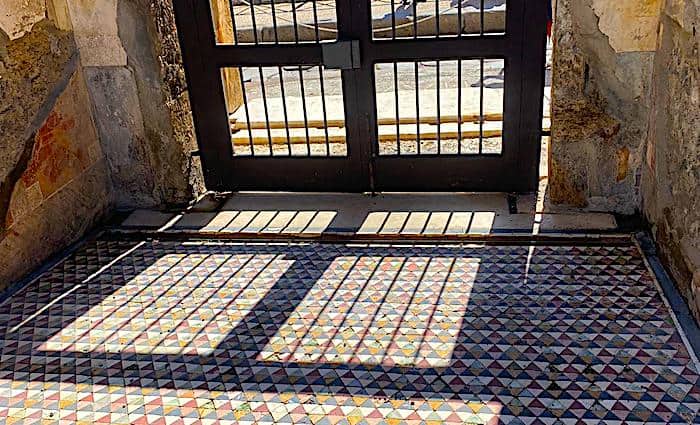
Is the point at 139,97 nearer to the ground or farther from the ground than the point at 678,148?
farther from the ground

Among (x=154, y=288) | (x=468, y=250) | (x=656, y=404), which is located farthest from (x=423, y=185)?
(x=656, y=404)

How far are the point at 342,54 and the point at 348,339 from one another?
1411 mm

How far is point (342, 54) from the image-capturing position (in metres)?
3.16

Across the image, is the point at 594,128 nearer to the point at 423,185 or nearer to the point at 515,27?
the point at 515,27

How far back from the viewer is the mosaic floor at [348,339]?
2.07 metres

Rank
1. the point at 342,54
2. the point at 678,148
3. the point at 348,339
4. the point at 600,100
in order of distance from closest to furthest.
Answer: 1. the point at 348,339
2. the point at 678,148
3. the point at 600,100
4. the point at 342,54

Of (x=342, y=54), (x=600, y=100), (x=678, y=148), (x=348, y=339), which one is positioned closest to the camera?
(x=348, y=339)

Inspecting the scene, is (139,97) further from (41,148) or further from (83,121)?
(41,148)

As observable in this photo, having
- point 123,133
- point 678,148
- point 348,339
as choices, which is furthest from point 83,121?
point 678,148

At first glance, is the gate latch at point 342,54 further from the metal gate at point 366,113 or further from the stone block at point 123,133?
the stone block at point 123,133

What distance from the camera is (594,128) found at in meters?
2.99

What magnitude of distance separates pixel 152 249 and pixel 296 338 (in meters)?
1.07

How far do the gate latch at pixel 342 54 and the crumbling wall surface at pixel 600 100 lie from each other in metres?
0.89

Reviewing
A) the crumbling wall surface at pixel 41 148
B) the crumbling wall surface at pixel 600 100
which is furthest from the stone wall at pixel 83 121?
the crumbling wall surface at pixel 600 100
